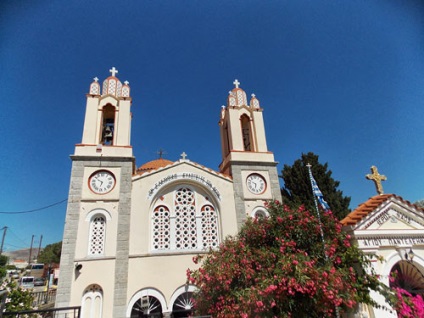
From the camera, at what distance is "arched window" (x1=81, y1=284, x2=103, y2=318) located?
9.28 m

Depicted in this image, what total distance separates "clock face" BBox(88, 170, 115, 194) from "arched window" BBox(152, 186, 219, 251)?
2.35m

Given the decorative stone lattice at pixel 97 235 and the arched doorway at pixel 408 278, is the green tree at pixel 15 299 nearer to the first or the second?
the decorative stone lattice at pixel 97 235

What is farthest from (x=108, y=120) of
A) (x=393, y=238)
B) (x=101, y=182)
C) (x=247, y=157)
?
(x=393, y=238)

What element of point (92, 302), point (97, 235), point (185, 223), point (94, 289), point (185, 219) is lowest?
point (92, 302)

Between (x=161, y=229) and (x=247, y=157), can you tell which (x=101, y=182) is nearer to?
(x=161, y=229)

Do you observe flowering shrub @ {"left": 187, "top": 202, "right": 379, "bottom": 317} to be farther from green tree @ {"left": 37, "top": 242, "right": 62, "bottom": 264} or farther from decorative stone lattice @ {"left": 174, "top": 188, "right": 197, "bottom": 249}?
green tree @ {"left": 37, "top": 242, "right": 62, "bottom": 264}

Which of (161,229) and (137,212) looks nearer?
(137,212)

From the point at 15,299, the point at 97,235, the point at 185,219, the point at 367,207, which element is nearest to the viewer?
the point at 367,207

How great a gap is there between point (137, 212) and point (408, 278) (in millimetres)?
10691

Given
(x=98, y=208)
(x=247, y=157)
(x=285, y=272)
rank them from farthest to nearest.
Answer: (x=247, y=157)
(x=98, y=208)
(x=285, y=272)

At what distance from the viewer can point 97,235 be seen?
10398mm

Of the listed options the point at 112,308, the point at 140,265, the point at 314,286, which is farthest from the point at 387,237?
the point at 112,308

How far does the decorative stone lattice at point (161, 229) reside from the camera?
10812mm

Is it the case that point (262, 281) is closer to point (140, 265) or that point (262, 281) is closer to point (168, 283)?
point (168, 283)
